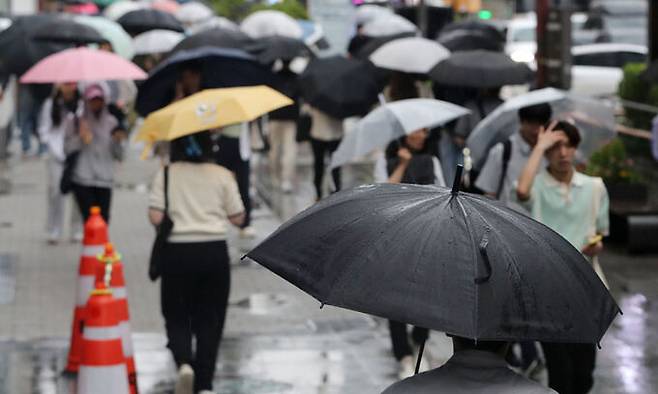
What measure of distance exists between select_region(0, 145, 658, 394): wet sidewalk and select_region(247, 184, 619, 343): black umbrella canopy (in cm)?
480

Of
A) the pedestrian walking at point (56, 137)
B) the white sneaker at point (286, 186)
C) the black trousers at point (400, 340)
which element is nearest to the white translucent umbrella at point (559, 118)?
the black trousers at point (400, 340)

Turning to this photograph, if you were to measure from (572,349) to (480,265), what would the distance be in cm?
369

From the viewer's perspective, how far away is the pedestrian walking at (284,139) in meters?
18.2

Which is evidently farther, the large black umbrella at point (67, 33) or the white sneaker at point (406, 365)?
the large black umbrella at point (67, 33)

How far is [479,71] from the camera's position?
1229 centimetres

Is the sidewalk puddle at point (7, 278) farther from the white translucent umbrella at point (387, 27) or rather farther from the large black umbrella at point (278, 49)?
the white translucent umbrella at point (387, 27)

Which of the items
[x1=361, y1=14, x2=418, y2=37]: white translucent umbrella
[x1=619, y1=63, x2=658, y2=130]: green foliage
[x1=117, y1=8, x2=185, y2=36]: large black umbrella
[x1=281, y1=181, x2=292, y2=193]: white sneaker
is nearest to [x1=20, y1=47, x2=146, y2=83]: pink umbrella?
[x1=281, y1=181, x2=292, y2=193]: white sneaker

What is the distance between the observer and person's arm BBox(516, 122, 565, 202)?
8.17 m

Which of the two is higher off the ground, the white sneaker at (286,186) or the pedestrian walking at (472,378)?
the pedestrian walking at (472,378)

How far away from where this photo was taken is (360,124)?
991cm

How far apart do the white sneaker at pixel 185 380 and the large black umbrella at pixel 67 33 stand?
689cm

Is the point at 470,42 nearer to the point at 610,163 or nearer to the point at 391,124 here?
the point at 610,163

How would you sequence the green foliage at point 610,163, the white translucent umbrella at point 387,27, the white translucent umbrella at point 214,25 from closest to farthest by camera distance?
the green foliage at point 610,163
the white translucent umbrella at point 214,25
the white translucent umbrella at point 387,27

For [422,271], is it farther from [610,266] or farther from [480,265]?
[610,266]
